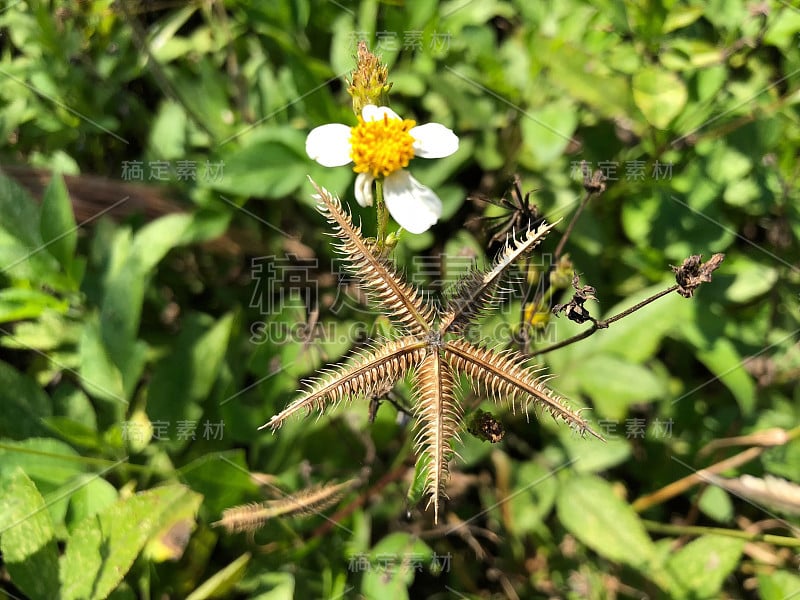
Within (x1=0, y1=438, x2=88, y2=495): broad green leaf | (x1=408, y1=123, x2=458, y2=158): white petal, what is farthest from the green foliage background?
(x1=408, y1=123, x2=458, y2=158): white petal

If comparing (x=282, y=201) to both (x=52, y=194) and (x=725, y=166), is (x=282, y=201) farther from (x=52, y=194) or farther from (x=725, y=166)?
(x=725, y=166)

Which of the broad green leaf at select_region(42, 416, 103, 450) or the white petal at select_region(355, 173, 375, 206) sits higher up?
the white petal at select_region(355, 173, 375, 206)

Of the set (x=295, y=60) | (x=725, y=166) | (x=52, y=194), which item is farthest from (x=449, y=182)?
(x=52, y=194)

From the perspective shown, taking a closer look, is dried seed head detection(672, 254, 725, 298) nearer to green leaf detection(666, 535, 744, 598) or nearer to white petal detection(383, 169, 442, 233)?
white petal detection(383, 169, 442, 233)

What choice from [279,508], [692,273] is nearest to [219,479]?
[279,508]

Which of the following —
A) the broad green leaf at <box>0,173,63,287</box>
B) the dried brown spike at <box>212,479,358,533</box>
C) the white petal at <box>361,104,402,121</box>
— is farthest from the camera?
the broad green leaf at <box>0,173,63,287</box>

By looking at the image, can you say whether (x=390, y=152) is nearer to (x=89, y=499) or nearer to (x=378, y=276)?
(x=378, y=276)
